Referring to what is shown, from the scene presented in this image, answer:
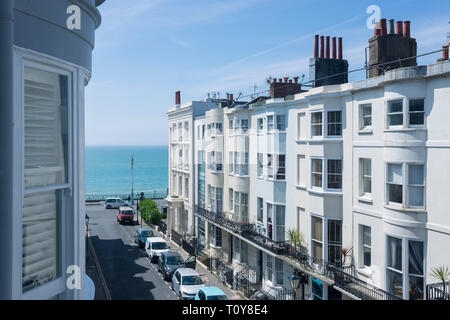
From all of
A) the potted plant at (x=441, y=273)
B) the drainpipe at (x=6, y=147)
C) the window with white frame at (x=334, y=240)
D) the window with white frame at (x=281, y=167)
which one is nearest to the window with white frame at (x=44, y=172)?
the drainpipe at (x=6, y=147)

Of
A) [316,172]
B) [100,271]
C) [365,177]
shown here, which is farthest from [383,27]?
[100,271]

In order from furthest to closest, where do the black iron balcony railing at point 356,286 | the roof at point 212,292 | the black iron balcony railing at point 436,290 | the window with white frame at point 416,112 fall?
the roof at point 212,292 → the black iron balcony railing at point 356,286 → the window with white frame at point 416,112 → the black iron balcony railing at point 436,290

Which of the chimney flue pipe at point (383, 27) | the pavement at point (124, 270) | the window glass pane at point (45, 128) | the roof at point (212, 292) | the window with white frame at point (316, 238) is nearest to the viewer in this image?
the window glass pane at point (45, 128)

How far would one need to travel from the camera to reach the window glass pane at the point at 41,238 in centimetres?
390

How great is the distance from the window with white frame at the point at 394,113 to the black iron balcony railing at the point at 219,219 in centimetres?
1385

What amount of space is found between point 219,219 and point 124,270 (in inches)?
298

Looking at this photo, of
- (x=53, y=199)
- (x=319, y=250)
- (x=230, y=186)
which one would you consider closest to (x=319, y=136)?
(x=319, y=250)

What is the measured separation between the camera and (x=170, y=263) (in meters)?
29.5

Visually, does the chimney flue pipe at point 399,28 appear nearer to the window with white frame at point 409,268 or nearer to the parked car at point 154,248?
the window with white frame at point 409,268

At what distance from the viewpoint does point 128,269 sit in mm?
31391

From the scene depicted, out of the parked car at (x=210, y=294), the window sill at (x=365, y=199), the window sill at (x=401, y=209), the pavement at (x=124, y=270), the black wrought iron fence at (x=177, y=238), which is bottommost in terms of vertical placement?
the pavement at (x=124, y=270)

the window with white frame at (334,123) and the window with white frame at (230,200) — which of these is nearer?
the window with white frame at (334,123)

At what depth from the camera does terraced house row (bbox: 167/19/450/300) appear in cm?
1514

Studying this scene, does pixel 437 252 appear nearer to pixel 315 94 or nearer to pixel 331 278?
pixel 331 278
